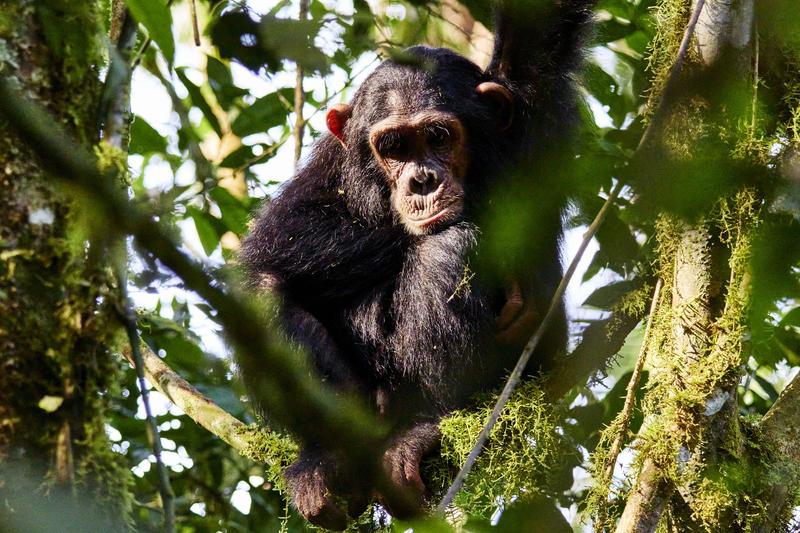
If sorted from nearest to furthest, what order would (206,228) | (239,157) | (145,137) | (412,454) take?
(412,454), (145,137), (206,228), (239,157)

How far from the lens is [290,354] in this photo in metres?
1.88

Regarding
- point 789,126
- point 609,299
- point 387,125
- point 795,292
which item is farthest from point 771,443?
point 387,125

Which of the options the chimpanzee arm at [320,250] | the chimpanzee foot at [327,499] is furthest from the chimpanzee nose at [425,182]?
the chimpanzee foot at [327,499]

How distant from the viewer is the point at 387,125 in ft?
19.2

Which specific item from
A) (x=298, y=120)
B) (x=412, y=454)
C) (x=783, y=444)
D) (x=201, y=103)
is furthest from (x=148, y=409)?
(x=298, y=120)

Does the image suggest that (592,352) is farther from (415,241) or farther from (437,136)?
(437,136)

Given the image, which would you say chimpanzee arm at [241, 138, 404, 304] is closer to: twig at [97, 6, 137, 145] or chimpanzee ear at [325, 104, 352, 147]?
chimpanzee ear at [325, 104, 352, 147]

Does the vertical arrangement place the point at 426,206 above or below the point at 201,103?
below

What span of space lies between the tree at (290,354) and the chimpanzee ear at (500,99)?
0.52m

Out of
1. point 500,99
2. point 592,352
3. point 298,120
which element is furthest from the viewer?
point 298,120

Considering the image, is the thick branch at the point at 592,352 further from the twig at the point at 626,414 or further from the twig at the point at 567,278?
the twig at the point at 567,278

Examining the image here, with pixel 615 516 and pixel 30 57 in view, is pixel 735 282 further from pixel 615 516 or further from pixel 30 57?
pixel 30 57

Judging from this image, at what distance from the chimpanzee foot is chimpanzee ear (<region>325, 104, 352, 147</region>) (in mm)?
2394

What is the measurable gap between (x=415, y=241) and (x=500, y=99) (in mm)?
1069
